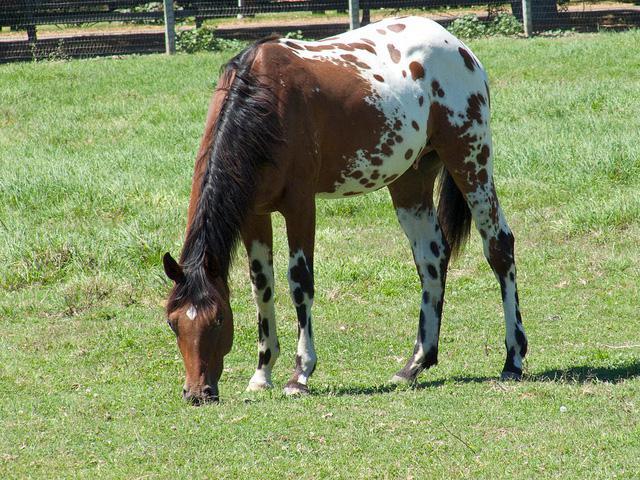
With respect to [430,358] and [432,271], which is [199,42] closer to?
[432,271]

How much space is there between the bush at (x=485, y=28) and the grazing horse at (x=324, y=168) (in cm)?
1285

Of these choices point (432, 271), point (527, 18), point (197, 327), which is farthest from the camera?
point (527, 18)

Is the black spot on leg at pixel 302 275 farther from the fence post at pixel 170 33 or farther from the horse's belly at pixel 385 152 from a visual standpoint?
the fence post at pixel 170 33

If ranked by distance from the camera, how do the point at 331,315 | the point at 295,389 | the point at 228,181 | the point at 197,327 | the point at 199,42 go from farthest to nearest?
the point at 199,42 → the point at 331,315 → the point at 295,389 → the point at 228,181 → the point at 197,327

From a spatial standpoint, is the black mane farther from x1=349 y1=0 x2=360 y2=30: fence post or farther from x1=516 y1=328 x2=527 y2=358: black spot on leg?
x1=349 y1=0 x2=360 y2=30: fence post

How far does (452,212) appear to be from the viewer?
7148mm

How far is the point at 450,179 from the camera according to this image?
279 inches

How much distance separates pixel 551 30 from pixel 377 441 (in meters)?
16.5

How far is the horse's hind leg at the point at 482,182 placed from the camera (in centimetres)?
674

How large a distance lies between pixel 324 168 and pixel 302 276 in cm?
72

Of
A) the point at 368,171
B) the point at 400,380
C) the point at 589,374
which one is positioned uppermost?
the point at 368,171

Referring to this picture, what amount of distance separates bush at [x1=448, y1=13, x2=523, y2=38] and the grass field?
358 centimetres

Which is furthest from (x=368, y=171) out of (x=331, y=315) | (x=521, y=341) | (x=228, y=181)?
(x=331, y=315)

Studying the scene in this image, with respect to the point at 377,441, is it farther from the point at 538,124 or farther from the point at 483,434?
the point at 538,124
